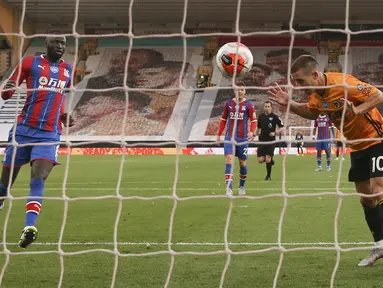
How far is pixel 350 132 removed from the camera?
5.03m

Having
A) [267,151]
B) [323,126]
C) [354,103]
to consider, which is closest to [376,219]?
[354,103]

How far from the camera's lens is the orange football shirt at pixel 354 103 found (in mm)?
4715

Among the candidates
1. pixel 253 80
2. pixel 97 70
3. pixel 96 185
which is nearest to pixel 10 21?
pixel 97 70

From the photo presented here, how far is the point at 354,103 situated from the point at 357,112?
15.1 inches

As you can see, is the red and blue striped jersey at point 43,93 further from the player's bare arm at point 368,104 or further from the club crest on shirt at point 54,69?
the player's bare arm at point 368,104

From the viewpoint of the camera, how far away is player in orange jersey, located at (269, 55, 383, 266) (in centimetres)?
465

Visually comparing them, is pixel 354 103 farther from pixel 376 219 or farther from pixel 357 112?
pixel 376 219

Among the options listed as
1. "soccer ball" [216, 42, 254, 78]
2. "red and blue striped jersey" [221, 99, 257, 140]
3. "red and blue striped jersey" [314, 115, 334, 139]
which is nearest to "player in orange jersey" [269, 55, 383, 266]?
"soccer ball" [216, 42, 254, 78]

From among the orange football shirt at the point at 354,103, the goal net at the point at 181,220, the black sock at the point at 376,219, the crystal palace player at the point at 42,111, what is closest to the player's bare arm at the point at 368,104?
the orange football shirt at the point at 354,103

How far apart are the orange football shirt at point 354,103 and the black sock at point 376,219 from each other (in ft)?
1.60

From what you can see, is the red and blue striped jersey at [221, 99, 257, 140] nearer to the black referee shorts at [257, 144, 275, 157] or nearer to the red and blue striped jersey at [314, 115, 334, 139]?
the black referee shorts at [257, 144, 275, 157]

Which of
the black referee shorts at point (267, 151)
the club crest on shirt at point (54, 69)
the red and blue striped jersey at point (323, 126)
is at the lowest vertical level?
the black referee shorts at point (267, 151)

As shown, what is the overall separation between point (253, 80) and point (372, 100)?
2828 cm

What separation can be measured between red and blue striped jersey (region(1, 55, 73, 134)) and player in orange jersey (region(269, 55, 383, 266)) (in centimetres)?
201
